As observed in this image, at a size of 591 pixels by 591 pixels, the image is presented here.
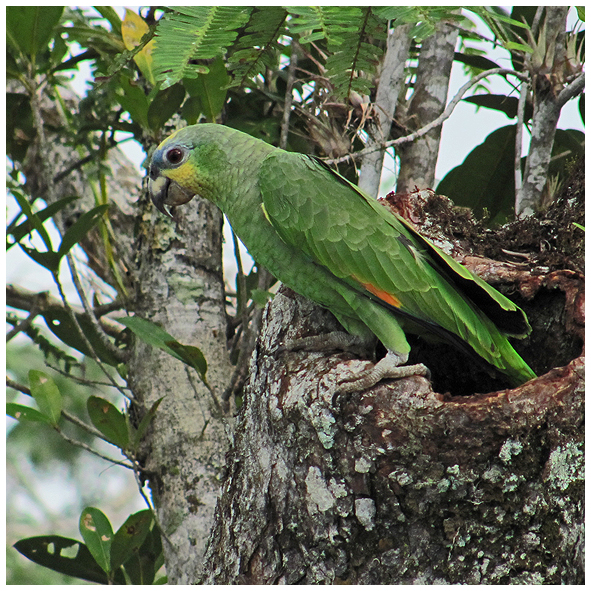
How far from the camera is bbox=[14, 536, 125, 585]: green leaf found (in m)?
3.14

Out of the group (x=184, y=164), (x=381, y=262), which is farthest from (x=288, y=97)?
(x=381, y=262)

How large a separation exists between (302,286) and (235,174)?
1.94 ft

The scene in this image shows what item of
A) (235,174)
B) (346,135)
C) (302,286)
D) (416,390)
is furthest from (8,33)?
(416,390)

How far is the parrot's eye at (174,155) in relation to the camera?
9.04ft

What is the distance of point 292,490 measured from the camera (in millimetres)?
2193

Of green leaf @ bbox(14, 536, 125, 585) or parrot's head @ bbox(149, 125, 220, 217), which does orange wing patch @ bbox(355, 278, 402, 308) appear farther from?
green leaf @ bbox(14, 536, 125, 585)

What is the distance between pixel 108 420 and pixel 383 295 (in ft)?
4.90

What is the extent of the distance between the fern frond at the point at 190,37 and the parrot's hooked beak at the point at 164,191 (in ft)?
2.71

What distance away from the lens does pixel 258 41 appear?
7.68 feet

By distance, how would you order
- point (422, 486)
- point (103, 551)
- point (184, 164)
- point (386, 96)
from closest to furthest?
point (422, 486) → point (184, 164) → point (103, 551) → point (386, 96)

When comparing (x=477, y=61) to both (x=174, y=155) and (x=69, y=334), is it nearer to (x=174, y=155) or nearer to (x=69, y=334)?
(x=174, y=155)

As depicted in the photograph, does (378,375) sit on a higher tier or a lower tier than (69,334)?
lower

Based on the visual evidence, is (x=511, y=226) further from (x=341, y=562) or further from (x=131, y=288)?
(x=131, y=288)

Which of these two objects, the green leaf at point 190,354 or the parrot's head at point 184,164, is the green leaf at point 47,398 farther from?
the parrot's head at point 184,164
